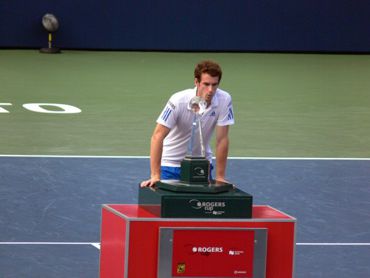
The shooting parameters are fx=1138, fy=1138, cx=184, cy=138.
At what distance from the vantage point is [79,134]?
15852 millimetres

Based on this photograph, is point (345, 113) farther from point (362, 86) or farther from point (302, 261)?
point (302, 261)

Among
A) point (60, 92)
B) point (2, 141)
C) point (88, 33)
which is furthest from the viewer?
point (88, 33)

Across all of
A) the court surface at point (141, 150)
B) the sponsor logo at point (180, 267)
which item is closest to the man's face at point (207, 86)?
the sponsor logo at point (180, 267)

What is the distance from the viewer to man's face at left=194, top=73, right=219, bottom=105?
7922mm

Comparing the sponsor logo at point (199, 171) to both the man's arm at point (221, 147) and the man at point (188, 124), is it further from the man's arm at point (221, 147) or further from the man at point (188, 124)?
the man's arm at point (221, 147)

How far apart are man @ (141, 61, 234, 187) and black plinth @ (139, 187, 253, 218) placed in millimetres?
1214

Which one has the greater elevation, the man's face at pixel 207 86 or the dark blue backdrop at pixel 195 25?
the dark blue backdrop at pixel 195 25

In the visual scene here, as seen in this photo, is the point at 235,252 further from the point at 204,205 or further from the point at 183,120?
the point at 183,120

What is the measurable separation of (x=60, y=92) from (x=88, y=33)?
7499 millimetres

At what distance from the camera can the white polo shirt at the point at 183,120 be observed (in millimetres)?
8359

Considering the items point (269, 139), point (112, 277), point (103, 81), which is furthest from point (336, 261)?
point (103, 81)

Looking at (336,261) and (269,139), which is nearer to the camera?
(336,261)

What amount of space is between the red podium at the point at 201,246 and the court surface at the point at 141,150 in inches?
106

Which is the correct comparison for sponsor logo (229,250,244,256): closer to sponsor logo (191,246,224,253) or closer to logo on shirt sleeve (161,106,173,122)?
sponsor logo (191,246,224,253)
